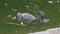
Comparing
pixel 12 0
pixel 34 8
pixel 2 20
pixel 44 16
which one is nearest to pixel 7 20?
pixel 2 20

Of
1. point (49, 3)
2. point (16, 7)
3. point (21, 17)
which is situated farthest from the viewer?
point (49, 3)

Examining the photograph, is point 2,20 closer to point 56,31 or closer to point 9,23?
point 9,23

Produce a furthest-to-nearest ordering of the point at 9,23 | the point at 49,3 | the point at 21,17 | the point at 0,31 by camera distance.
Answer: the point at 49,3, the point at 21,17, the point at 9,23, the point at 0,31

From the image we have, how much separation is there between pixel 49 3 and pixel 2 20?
2500 millimetres

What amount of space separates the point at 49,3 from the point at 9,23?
258cm

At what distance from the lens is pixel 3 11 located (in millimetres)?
6625

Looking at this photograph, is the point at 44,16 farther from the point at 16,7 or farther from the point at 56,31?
the point at 56,31

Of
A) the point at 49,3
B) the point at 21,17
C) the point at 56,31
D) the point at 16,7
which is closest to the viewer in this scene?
the point at 56,31

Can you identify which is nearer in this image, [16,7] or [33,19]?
[33,19]

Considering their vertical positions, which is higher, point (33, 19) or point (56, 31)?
point (56, 31)

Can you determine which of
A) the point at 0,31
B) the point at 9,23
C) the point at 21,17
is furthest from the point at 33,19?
the point at 0,31

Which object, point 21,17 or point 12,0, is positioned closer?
point 21,17

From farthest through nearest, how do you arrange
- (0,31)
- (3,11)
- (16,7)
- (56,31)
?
(16,7) → (3,11) → (0,31) → (56,31)

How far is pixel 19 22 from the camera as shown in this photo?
223 inches
